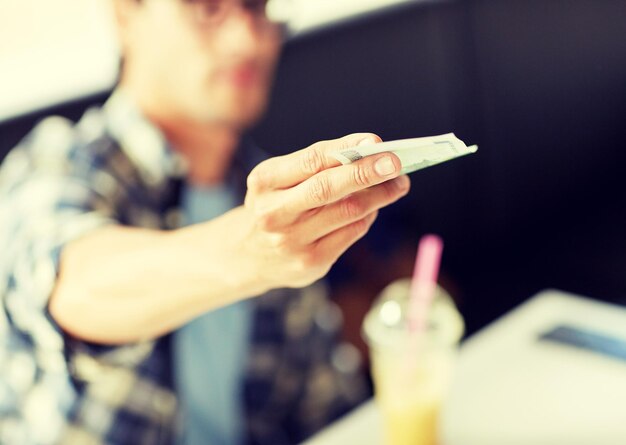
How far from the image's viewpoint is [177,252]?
28.8 inches

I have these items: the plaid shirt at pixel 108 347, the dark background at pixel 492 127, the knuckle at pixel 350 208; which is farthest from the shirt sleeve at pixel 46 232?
the knuckle at pixel 350 208

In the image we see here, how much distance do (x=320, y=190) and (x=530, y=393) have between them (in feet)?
2.22

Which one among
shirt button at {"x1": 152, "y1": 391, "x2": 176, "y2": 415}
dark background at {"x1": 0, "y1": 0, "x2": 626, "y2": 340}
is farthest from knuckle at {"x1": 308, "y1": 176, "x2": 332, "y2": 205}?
shirt button at {"x1": 152, "y1": 391, "x2": 176, "y2": 415}

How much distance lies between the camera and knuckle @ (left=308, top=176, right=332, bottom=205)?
0.50m

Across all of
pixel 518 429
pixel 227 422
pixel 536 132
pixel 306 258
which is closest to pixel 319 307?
pixel 227 422

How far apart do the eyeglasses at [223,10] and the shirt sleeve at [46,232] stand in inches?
11.8

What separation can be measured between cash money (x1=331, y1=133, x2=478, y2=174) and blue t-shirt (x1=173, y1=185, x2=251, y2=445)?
0.82 m

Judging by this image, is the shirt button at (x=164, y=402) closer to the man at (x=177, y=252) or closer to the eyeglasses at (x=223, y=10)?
the man at (x=177, y=252)

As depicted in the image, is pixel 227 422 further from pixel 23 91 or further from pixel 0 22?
pixel 0 22

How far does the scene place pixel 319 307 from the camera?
1.51 metres

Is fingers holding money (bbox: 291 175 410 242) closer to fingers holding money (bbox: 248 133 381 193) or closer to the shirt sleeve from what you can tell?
fingers holding money (bbox: 248 133 381 193)

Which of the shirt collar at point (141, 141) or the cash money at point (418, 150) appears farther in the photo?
the shirt collar at point (141, 141)

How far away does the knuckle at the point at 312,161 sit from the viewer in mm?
516

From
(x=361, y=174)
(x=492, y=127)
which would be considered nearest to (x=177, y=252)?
(x=361, y=174)
